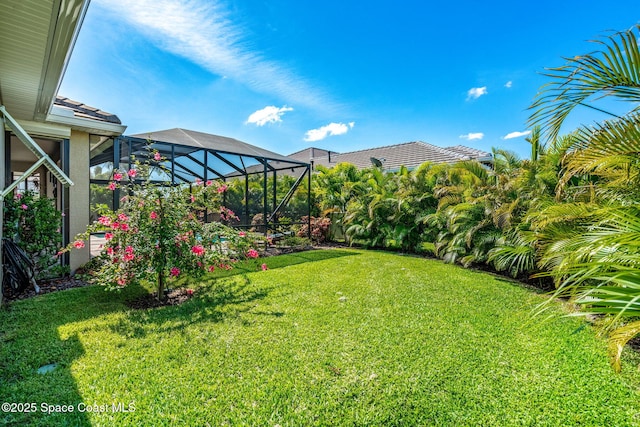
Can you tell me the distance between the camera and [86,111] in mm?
6562

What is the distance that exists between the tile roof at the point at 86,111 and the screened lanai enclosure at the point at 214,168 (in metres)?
0.45

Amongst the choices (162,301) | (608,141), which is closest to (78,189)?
(162,301)

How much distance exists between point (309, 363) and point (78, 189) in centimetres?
644

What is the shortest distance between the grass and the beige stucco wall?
177 centimetres

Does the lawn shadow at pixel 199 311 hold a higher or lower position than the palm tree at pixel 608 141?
lower

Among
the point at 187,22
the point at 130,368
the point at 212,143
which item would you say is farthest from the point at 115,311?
the point at 212,143

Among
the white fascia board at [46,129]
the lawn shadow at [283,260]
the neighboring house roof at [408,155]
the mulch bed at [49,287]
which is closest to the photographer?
the mulch bed at [49,287]

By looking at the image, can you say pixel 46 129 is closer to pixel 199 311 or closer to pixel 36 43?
pixel 36 43

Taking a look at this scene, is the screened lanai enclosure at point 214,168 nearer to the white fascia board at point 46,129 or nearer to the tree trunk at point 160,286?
the white fascia board at point 46,129

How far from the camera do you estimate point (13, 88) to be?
4.02m

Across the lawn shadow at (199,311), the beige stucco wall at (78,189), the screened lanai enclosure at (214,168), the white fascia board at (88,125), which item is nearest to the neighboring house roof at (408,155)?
the screened lanai enclosure at (214,168)

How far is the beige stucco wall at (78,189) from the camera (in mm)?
6222

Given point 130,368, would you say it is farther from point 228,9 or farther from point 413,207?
point 413,207

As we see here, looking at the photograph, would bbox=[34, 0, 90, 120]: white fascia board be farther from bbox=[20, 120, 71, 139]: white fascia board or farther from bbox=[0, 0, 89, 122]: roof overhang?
bbox=[20, 120, 71, 139]: white fascia board
